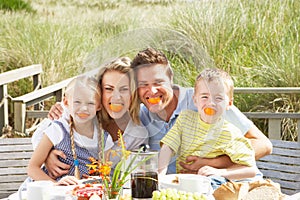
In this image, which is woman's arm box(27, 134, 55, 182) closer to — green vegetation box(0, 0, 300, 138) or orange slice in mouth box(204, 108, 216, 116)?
orange slice in mouth box(204, 108, 216, 116)

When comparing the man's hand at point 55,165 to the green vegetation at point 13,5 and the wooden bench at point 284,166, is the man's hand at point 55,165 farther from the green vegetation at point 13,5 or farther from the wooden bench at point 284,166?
the green vegetation at point 13,5

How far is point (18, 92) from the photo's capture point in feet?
24.8

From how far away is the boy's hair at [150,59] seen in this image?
7.25ft

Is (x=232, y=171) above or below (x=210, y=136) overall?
below

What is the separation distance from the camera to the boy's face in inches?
86.5

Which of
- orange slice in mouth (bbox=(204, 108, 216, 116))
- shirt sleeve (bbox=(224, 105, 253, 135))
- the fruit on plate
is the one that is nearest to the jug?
the fruit on plate

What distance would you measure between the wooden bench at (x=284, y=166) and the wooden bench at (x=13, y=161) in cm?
126

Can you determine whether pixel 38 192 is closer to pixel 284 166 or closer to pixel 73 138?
pixel 73 138

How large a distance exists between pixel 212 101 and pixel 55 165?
846mm

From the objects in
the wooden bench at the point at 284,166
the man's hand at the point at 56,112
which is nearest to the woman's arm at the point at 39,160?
the man's hand at the point at 56,112

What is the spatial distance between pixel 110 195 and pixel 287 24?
5801 mm

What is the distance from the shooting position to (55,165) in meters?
2.75

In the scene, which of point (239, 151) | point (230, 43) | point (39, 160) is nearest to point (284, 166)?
point (239, 151)

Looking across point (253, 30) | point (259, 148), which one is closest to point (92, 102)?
point (259, 148)
